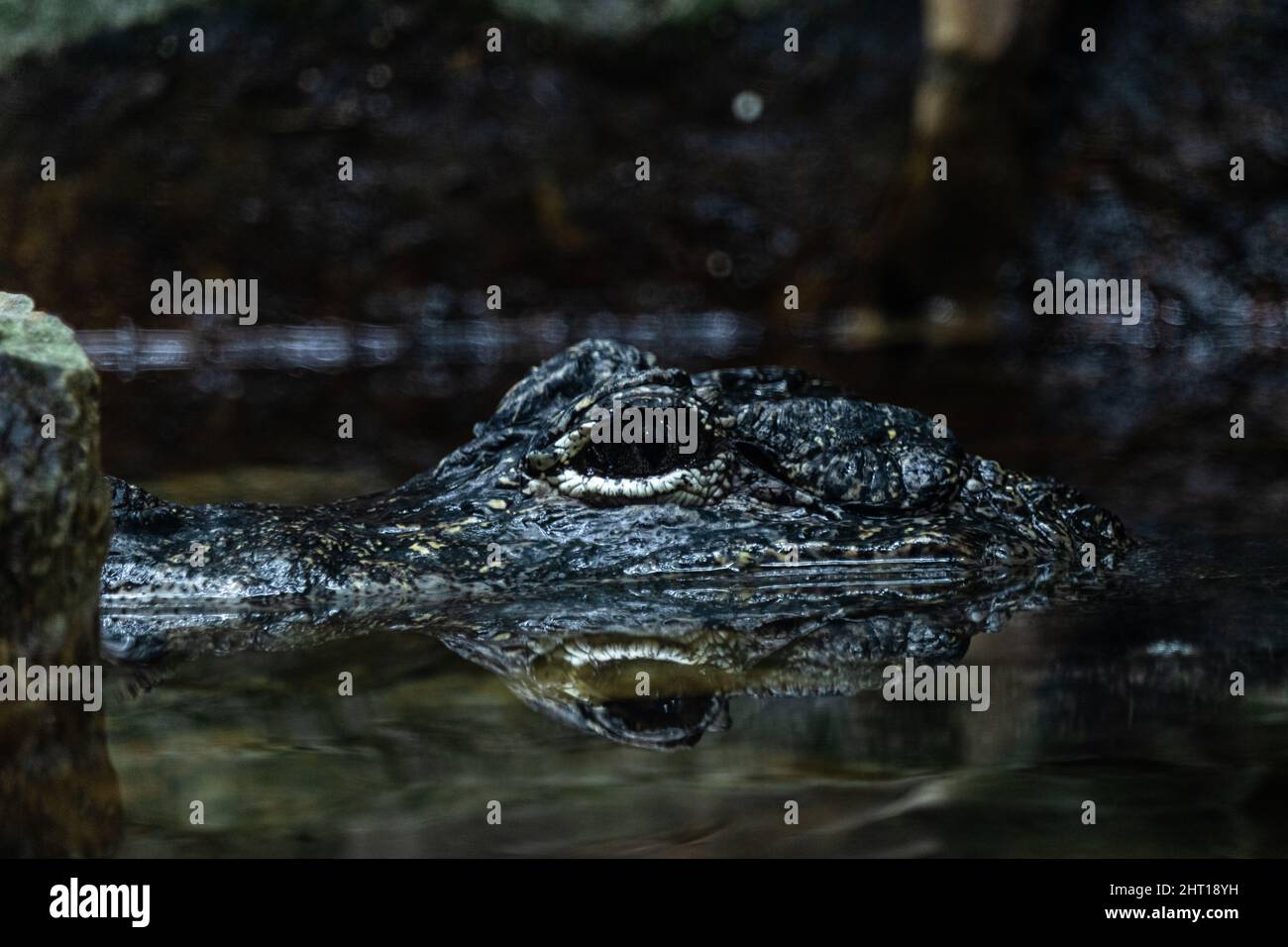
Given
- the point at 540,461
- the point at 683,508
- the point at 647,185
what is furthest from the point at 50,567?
the point at 647,185

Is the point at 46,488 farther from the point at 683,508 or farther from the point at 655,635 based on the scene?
the point at 683,508

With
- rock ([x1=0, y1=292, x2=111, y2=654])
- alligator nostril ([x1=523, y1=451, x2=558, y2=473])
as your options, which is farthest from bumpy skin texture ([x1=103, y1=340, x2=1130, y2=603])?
rock ([x1=0, y1=292, x2=111, y2=654])

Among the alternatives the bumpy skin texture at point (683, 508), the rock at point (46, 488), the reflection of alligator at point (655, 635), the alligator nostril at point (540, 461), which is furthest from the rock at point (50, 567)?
the alligator nostril at point (540, 461)

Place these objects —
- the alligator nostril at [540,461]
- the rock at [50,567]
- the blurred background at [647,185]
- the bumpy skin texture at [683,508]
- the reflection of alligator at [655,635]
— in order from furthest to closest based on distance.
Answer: the blurred background at [647,185] → the alligator nostril at [540,461] → the bumpy skin texture at [683,508] → the reflection of alligator at [655,635] → the rock at [50,567]

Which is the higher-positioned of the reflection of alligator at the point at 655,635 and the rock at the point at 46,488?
the rock at the point at 46,488

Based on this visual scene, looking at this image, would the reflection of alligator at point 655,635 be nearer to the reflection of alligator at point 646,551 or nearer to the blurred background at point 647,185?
the reflection of alligator at point 646,551

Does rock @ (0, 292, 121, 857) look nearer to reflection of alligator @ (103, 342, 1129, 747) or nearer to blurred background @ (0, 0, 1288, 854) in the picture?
reflection of alligator @ (103, 342, 1129, 747)

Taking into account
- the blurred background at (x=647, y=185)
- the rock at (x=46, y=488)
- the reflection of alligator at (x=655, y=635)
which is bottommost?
the reflection of alligator at (x=655, y=635)
